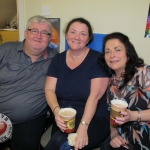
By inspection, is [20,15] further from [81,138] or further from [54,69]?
[81,138]

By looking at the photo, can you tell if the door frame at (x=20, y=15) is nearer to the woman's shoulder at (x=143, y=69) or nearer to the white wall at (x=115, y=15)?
the white wall at (x=115, y=15)

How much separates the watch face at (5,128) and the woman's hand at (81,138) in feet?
2.18

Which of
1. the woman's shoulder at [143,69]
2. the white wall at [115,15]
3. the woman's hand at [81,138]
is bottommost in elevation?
the woman's hand at [81,138]

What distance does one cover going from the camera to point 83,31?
1267 millimetres

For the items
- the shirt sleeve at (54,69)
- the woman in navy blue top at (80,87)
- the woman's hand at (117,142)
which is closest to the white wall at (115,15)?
the woman in navy blue top at (80,87)

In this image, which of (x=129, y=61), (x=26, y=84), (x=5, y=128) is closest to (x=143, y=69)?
(x=129, y=61)

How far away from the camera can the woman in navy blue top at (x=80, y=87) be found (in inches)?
44.3

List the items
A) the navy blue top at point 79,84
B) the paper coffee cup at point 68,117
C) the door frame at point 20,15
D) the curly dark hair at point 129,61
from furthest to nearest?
the door frame at point 20,15, the navy blue top at point 79,84, the curly dark hair at point 129,61, the paper coffee cup at point 68,117

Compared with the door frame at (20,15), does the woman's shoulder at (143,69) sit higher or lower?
lower

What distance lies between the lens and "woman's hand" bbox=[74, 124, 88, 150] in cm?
100

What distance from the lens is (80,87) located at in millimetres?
1219

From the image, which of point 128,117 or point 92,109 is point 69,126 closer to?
point 92,109

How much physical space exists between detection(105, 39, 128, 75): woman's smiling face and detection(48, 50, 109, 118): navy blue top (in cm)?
14

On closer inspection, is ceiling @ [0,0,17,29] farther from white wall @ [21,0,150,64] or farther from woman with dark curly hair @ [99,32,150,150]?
woman with dark curly hair @ [99,32,150,150]
